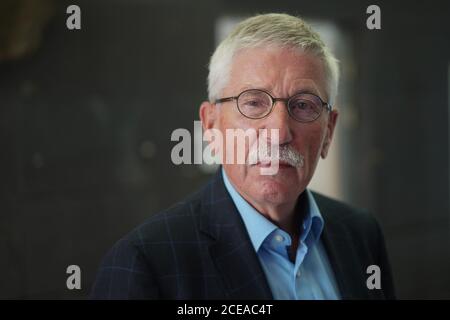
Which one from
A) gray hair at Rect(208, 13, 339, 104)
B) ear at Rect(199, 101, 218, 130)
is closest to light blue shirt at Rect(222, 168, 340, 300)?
ear at Rect(199, 101, 218, 130)

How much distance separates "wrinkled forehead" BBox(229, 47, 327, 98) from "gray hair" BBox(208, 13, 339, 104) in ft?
Result: 0.03

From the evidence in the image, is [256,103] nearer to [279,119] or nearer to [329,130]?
[279,119]

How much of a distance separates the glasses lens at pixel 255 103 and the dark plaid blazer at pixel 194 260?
0.49 feet

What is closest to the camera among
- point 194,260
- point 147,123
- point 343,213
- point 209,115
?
point 194,260

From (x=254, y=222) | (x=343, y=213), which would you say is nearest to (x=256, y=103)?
(x=254, y=222)

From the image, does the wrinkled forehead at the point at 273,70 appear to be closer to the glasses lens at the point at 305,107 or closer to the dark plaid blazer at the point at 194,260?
the glasses lens at the point at 305,107

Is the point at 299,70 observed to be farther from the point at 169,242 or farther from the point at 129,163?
the point at 129,163

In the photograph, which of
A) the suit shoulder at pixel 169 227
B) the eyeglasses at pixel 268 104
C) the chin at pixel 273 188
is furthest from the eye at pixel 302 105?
the suit shoulder at pixel 169 227

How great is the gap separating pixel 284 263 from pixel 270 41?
1.34 feet

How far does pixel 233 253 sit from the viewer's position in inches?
34.8

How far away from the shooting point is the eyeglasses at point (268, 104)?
2.90 feet

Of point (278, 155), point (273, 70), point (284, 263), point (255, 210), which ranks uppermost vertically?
point (273, 70)

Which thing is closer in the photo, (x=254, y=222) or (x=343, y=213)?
(x=254, y=222)
